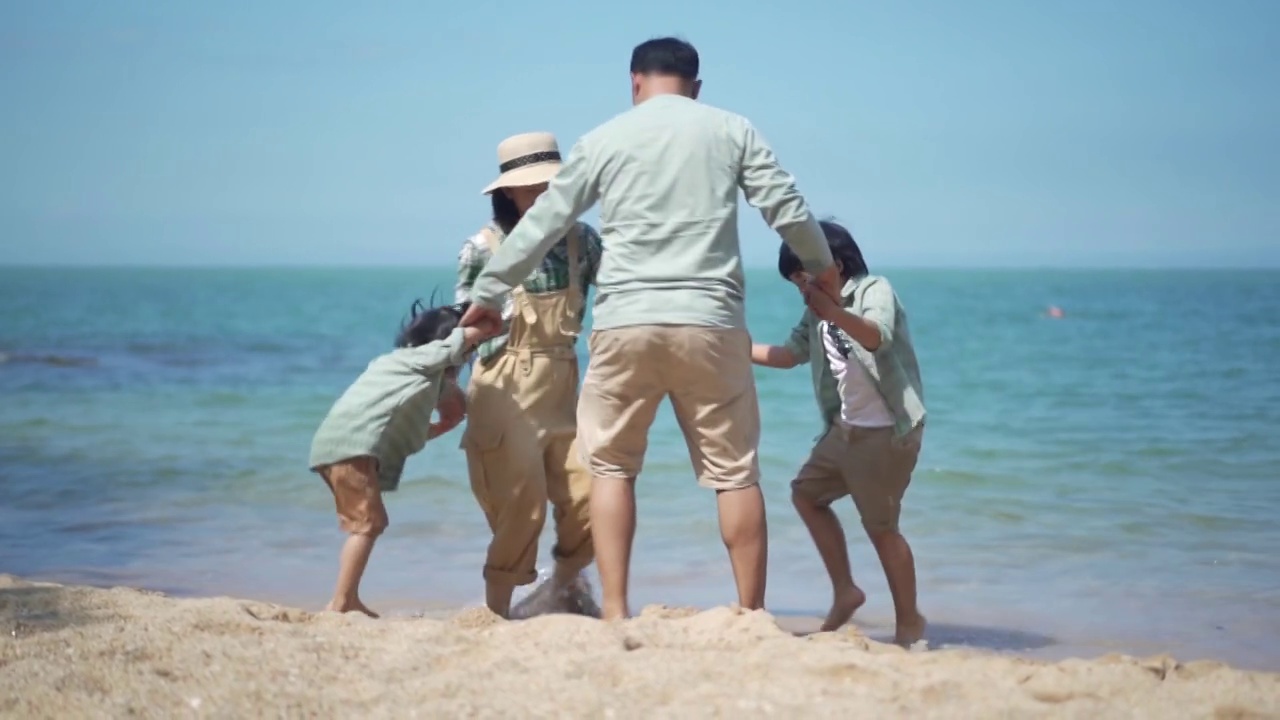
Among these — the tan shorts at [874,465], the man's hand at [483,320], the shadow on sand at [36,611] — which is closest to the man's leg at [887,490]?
the tan shorts at [874,465]

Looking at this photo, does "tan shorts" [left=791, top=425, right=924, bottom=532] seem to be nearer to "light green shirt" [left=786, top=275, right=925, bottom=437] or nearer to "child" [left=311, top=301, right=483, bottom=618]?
"light green shirt" [left=786, top=275, right=925, bottom=437]

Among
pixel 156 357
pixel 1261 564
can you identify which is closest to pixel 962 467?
pixel 1261 564

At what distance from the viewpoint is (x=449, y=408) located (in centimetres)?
475

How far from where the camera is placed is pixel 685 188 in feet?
12.8

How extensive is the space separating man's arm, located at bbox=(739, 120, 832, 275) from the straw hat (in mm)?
785

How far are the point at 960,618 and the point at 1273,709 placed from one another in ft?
8.12

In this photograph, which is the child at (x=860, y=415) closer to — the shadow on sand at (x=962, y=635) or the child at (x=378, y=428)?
the shadow on sand at (x=962, y=635)

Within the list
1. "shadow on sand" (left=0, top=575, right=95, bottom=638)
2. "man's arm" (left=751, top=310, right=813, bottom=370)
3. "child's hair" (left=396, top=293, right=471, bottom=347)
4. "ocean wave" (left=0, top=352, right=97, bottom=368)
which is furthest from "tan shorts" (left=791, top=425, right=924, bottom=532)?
"ocean wave" (left=0, top=352, right=97, bottom=368)

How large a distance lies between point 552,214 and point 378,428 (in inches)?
43.5

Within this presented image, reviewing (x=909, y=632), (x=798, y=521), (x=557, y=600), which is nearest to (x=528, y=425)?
(x=557, y=600)

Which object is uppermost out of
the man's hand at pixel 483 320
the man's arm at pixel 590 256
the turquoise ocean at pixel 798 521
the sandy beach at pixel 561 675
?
the man's arm at pixel 590 256

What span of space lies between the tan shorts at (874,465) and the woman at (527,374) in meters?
0.89

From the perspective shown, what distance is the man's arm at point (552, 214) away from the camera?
3982mm

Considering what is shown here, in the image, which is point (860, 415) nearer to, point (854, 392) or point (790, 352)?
point (854, 392)
